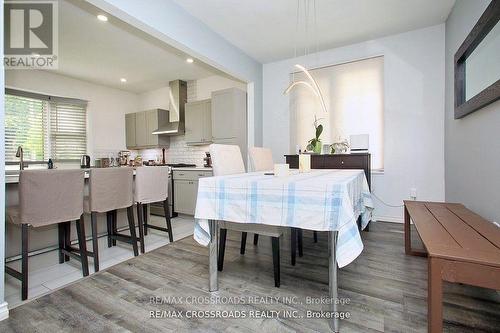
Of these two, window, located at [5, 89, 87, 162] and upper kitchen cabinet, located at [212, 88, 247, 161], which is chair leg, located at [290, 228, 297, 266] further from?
window, located at [5, 89, 87, 162]

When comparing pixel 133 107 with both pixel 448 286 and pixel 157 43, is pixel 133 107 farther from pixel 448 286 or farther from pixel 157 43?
pixel 448 286

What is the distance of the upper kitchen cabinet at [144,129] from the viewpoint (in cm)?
522

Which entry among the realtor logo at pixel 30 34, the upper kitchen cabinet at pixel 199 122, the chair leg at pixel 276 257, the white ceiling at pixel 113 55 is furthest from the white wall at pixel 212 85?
the chair leg at pixel 276 257

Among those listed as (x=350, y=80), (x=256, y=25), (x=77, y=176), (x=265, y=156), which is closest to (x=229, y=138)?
(x=265, y=156)

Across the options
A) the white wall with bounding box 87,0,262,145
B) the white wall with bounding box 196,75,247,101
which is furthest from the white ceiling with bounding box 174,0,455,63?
the white wall with bounding box 196,75,247,101

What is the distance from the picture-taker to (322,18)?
3049 mm

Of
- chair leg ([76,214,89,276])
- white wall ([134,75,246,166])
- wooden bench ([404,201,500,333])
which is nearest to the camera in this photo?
wooden bench ([404,201,500,333])

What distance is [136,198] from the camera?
264cm

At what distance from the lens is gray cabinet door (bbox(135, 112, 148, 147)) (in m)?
5.35

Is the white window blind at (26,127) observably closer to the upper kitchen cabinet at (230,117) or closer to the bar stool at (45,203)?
the bar stool at (45,203)

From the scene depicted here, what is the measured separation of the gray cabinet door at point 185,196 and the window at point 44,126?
2368 mm

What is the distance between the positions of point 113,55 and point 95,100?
1760mm

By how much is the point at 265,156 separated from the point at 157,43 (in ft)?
7.21

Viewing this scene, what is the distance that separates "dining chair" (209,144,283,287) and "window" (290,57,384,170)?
6.62 ft
